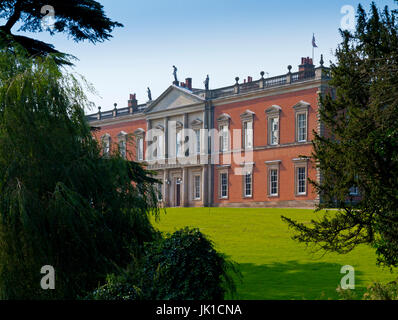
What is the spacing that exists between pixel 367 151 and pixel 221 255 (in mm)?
4365

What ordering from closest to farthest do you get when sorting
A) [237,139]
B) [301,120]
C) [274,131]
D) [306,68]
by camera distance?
1. [301,120]
2. [306,68]
3. [274,131]
4. [237,139]

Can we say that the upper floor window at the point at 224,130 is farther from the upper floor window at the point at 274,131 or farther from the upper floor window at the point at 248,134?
the upper floor window at the point at 274,131

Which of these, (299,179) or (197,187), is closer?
(299,179)

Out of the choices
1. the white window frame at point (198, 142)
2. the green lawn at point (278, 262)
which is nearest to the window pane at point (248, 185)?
the white window frame at point (198, 142)

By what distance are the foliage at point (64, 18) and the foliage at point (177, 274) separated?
9666 millimetres

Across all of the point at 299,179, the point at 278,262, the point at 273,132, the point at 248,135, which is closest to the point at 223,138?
the point at 248,135

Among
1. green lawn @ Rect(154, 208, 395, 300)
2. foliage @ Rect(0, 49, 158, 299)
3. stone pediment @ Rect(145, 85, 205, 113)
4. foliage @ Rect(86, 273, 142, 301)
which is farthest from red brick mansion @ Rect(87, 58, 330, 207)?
foliage @ Rect(86, 273, 142, 301)

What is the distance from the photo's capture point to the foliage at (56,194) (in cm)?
1169

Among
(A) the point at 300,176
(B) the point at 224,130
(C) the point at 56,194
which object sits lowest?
(C) the point at 56,194

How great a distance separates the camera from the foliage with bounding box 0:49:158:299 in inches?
460

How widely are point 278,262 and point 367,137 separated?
7600mm

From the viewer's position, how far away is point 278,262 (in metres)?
19.4

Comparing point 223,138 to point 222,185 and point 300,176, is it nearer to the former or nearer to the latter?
point 222,185
